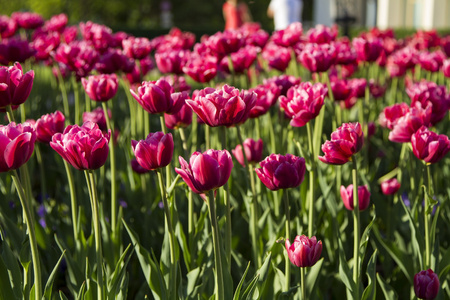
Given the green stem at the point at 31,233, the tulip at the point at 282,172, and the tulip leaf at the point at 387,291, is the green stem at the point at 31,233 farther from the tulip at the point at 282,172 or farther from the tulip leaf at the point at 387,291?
the tulip leaf at the point at 387,291

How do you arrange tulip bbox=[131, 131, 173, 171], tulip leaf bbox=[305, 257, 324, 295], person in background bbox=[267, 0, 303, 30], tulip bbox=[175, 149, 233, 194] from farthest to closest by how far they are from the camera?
person in background bbox=[267, 0, 303, 30]
tulip leaf bbox=[305, 257, 324, 295]
tulip bbox=[131, 131, 173, 171]
tulip bbox=[175, 149, 233, 194]

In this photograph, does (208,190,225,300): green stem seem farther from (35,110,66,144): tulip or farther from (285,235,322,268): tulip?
(35,110,66,144): tulip

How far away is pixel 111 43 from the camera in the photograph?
2979 mm

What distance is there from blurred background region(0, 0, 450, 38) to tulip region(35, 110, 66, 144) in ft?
45.5

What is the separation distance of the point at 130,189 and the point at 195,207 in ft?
1.06

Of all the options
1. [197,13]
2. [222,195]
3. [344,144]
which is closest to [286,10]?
[222,195]

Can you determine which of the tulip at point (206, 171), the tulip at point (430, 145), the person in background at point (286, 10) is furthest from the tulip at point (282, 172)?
the person in background at point (286, 10)

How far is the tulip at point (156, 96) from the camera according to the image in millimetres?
1483

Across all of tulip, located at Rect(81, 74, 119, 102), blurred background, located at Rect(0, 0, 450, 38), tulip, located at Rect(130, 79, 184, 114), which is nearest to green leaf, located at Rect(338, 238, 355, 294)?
tulip, located at Rect(130, 79, 184, 114)

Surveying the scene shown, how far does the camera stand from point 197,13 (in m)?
29.7

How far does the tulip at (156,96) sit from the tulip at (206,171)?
1.37 ft

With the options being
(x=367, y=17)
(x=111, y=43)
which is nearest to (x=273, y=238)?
(x=111, y=43)

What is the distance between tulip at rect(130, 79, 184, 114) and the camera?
1.48m

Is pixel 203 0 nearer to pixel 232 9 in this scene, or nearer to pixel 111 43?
pixel 232 9
